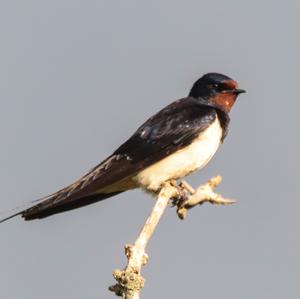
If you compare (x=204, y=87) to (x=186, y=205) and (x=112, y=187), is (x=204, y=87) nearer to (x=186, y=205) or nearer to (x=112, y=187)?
(x=112, y=187)

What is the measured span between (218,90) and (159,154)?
88 cm

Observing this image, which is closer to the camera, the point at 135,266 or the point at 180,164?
the point at 135,266

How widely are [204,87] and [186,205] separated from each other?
202cm

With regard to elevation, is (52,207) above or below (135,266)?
above

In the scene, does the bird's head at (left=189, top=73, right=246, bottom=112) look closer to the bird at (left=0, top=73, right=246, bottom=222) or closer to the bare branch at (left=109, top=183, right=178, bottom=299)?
the bird at (left=0, top=73, right=246, bottom=222)

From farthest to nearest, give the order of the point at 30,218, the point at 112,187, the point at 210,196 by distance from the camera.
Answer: the point at 112,187, the point at 30,218, the point at 210,196

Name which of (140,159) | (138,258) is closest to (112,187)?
(140,159)

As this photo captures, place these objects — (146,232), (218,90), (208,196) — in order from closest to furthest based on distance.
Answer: (146,232)
(208,196)
(218,90)

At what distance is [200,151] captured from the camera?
5.92 meters

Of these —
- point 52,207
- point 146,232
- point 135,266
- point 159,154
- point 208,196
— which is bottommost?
point 135,266

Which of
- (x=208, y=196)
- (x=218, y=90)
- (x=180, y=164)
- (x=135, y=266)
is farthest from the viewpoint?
(x=218, y=90)

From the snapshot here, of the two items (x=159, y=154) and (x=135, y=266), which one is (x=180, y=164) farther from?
(x=135, y=266)

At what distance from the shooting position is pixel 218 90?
6617 mm

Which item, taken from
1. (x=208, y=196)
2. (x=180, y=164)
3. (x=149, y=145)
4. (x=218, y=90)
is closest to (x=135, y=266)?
(x=208, y=196)
